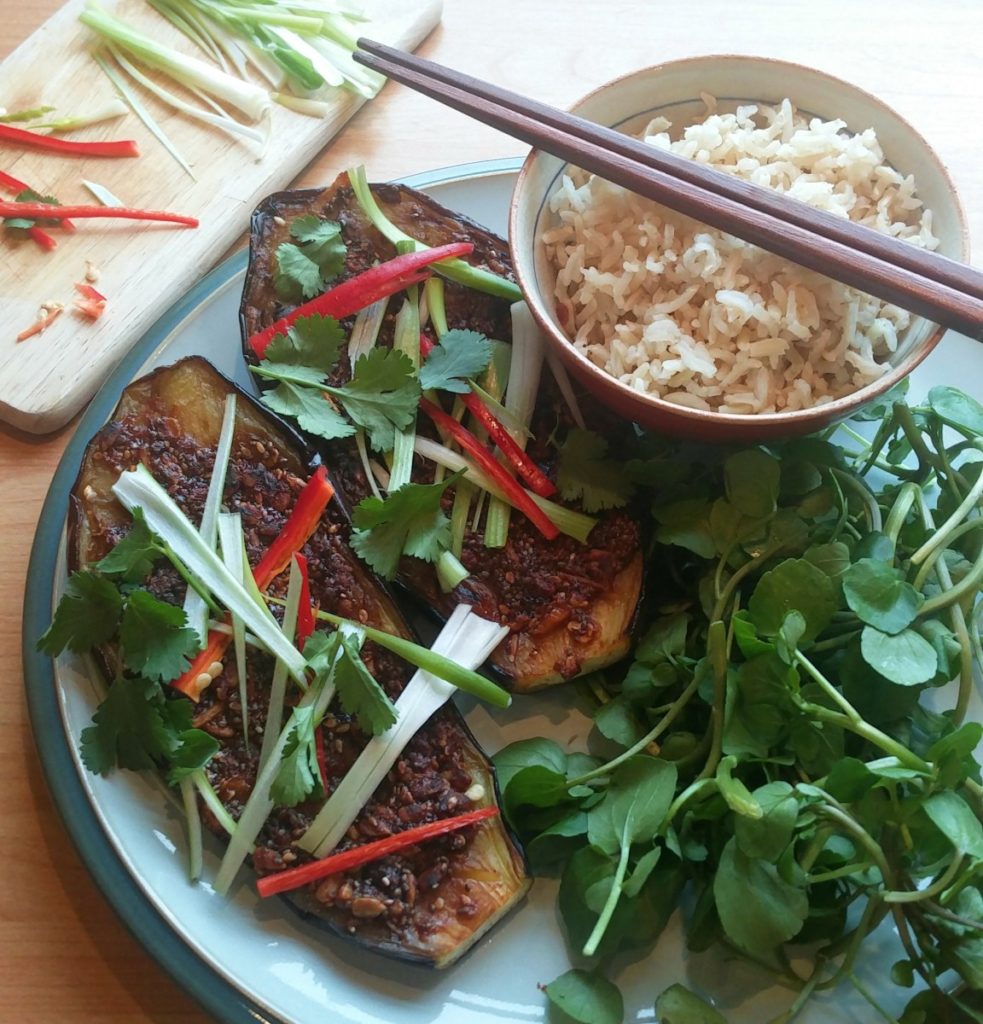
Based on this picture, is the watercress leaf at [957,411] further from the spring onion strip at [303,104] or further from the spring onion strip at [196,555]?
the spring onion strip at [303,104]

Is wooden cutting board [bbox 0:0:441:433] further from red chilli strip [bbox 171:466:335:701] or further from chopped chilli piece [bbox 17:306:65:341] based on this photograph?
red chilli strip [bbox 171:466:335:701]

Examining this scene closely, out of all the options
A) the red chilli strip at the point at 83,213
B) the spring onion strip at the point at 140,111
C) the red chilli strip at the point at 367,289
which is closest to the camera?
the red chilli strip at the point at 367,289

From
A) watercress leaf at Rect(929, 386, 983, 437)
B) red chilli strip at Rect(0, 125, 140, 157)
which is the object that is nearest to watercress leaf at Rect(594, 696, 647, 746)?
watercress leaf at Rect(929, 386, 983, 437)

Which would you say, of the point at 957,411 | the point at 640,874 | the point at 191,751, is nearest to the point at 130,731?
the point at 191,751

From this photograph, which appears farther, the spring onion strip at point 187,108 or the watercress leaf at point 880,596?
the spring onion strip at point 187,108

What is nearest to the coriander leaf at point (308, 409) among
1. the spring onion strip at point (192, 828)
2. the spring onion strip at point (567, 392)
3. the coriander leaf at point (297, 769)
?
the spring onion strip at point (567, 392)

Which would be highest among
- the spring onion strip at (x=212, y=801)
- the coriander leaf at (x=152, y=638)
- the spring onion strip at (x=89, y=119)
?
the spring onion strip at (x=89, y=119)

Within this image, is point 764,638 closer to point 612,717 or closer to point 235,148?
point 612,717
